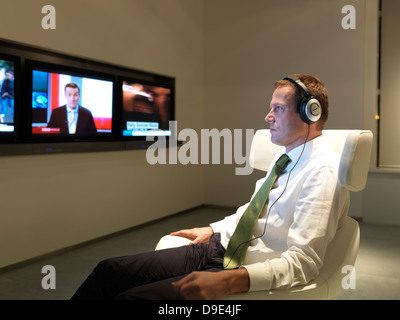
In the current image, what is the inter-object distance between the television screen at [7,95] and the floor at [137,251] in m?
1.16

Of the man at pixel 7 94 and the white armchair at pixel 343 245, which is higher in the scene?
the man at pixel 7 94

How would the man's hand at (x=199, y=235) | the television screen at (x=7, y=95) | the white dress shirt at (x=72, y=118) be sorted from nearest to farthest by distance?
the man's hand at (x=199, y=235), the television screen at (x=7, y=95), the white dress shirt at (x=72, y=118)

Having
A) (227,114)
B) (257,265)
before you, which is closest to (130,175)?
(227,114)

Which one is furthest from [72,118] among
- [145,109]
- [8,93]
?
[145,109]

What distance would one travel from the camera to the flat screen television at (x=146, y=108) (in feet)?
14.3

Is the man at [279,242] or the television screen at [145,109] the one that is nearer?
the man at [279,242]

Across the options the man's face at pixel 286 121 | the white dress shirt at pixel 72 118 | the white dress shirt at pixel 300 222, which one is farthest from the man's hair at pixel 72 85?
the white dress shirt at pixel 300 222

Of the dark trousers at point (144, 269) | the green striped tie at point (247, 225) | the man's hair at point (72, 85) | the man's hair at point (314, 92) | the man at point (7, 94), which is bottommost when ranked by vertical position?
the dark trousers at point (144, 269)

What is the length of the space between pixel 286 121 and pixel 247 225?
45 cm

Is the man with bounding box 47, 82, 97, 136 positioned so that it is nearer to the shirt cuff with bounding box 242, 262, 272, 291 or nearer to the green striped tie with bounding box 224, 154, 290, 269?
the green striped tie with bounding box 224, 154, 290, 269

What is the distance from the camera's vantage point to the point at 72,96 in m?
3.65

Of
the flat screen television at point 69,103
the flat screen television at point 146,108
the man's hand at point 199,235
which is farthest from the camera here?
the flat screen television at point 146,108

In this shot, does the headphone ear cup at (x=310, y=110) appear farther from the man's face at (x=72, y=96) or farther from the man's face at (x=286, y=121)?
the man's face at (x=72, y=96)
